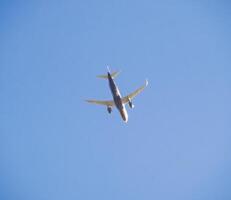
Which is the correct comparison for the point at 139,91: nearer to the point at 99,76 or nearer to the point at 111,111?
the point at 111,111

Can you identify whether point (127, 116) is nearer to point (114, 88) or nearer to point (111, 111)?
point (111, 111)

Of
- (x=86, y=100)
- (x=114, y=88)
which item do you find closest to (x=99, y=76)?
(x=114, y=88)

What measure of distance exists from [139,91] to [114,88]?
10.3 meters

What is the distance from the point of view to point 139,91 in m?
98.6

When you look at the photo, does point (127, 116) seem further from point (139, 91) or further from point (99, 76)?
point (99, 76)

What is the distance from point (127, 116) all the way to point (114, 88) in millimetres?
10147

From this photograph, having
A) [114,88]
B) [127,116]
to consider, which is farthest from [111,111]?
[114,88]

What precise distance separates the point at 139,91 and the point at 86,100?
10.2 metres

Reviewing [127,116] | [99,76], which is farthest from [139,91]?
[99,76]

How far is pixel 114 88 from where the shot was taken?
294ft

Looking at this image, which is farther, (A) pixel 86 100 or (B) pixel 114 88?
(A) pixel 86 100

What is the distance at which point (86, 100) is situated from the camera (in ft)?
321

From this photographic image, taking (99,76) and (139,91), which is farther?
(139,91)

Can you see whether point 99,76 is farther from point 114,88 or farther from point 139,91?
point 139,91
